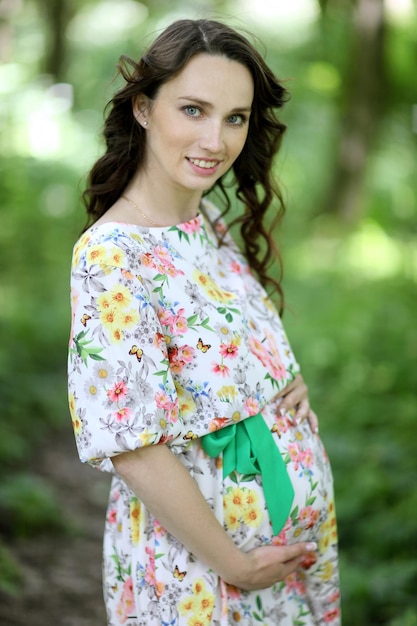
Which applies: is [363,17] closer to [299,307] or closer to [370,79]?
[370,79]

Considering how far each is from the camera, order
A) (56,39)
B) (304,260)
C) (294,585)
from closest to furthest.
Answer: (294,585), (304,260), (56,39)

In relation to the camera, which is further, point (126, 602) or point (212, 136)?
point (126, 602)

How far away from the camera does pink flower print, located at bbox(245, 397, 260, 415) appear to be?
1896 millimetres

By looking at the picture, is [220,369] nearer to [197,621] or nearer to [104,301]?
[104,301]

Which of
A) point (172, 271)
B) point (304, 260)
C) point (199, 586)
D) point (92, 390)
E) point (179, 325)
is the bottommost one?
point (199, 586)

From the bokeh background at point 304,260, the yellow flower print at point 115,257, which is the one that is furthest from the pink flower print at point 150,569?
the bokeh background at point 304,260

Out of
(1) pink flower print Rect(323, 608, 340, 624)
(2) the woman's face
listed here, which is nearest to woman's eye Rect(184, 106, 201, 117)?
(2) the woman's face

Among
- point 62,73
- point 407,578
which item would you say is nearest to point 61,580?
point 407,578

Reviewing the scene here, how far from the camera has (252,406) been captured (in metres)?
1.91

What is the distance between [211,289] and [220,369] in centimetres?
21

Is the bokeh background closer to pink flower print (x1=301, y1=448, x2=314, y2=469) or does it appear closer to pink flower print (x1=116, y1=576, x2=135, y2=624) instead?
pink flower print (x1=301, y1=448, x2=314, y2=469)

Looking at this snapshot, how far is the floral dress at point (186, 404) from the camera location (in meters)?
1.67

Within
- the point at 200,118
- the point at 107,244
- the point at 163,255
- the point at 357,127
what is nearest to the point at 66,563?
the point at 163,255

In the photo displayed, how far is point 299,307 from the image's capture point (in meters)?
7.36
